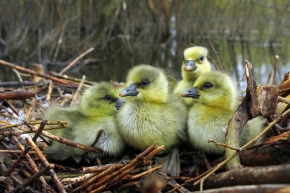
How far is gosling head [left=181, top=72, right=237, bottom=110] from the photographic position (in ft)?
7.52

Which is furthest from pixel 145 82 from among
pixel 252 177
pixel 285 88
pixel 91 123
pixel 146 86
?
pixel 252 177

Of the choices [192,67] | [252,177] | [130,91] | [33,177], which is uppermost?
[192,67]

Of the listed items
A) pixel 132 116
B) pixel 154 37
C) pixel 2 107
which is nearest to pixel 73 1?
pixel 154 37

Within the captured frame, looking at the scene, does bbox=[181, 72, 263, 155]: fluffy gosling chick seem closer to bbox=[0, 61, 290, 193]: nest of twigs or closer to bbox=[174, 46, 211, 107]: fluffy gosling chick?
bbox=[0, 61, 290, 193]: nest of twigs

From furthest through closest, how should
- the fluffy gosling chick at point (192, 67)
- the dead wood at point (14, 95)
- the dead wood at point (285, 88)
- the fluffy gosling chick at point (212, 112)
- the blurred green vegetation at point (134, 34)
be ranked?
the blurred green vegetation at point (134, 34) < the fluffy gosling chick at point (192, 67) < the dead wood at point (14, 95) < the dead wood at point (285, 88) < the fluffy gosling chick at point (212, 112)

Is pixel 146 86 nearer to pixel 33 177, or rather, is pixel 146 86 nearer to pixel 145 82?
pixel 145 82

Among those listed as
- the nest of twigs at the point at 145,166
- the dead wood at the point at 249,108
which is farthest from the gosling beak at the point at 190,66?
the dead wood at the point at 249,108

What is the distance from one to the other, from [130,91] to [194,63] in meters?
0.69

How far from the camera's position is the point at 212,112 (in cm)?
223

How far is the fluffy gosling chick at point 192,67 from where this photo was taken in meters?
2.75

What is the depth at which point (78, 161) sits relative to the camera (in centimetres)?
219

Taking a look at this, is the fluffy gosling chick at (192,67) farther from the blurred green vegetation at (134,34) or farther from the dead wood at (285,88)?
the blurred green vegetation at (134,34)

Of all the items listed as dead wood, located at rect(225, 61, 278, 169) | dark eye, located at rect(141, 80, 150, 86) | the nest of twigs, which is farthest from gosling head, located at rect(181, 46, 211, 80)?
dead wood, located at rect(225, 61, 278, 169)

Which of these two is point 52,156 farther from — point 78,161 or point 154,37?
point 154,37
